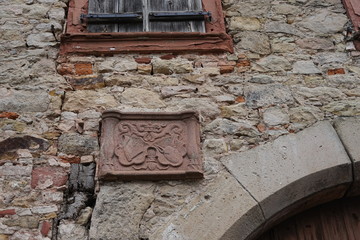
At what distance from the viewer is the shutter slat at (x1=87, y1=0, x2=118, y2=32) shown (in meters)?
3.73

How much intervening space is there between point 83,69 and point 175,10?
0.87 meters

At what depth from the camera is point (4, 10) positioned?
3.75 meters

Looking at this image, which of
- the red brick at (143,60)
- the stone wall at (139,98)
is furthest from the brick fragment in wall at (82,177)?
the red brick at (143,60)

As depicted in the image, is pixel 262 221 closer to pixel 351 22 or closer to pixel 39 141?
pixel 39 141

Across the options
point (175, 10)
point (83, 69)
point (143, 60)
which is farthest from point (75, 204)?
point (175, 10)

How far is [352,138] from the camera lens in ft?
10.3

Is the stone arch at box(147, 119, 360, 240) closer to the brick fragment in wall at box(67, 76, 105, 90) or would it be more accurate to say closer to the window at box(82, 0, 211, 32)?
the brick fragment in wall at box(67, 76, 105, 90)

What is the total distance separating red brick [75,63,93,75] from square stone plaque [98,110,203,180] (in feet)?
1.42

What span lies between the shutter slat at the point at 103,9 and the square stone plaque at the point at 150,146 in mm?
852

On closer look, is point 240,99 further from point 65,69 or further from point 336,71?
point 65,69

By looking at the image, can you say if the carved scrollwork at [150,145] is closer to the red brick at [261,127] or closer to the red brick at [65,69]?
the red brick at [261,127]

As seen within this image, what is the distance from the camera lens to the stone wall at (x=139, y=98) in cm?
285

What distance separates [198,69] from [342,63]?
37.0 inches

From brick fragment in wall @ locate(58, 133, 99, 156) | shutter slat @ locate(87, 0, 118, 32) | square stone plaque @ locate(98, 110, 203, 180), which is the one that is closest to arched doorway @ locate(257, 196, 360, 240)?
square stone plaque @ locate(98, 110, 203, 180)
